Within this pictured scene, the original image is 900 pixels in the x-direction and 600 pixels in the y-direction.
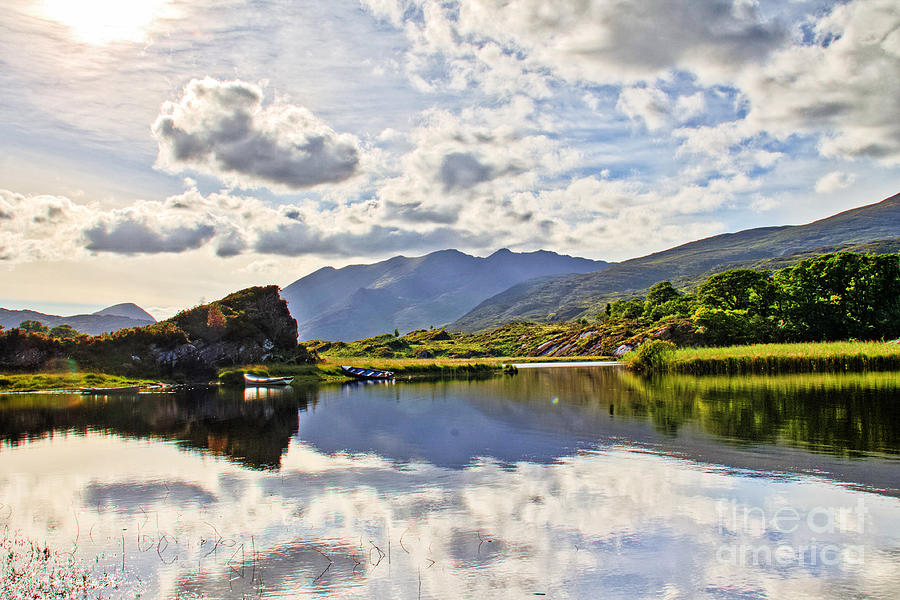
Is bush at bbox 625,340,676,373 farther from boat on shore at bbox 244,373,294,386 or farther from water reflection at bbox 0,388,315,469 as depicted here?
boat on shore at bbox 244,373,294,386

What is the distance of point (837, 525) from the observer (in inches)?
523

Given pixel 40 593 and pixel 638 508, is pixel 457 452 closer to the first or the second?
pixel 638 508

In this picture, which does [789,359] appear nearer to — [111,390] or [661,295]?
[111,390]

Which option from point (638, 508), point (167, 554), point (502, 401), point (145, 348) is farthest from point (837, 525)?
point (145, 348)

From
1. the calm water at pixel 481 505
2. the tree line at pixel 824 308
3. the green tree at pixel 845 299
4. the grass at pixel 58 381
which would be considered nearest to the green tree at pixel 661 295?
the tree line at pixel 824 308

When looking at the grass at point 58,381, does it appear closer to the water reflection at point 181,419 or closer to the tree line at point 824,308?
the water reflection at point 181,419

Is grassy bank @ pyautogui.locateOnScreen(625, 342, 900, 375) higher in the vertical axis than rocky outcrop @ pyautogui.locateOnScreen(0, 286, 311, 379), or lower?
lower

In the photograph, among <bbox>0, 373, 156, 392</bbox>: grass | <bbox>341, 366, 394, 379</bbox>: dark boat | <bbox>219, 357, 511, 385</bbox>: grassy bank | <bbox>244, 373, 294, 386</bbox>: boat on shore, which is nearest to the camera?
<bbox>0, 373, 156, 392</bbox>: grass

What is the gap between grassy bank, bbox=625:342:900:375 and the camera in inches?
2199

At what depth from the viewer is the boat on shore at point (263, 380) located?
75250 millimetres

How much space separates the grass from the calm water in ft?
133

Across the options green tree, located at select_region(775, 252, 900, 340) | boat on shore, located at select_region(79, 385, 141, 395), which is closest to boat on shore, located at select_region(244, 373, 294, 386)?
boat on shore, located at select_region(79, 385, 141, 395)

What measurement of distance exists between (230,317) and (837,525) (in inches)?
3616

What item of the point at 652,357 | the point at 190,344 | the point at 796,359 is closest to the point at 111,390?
the point at 190,344
